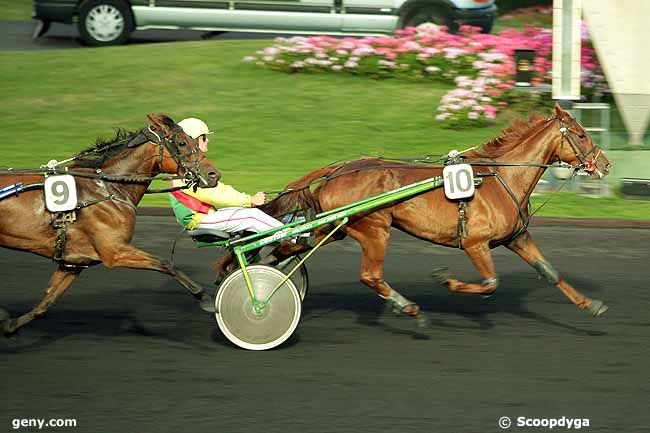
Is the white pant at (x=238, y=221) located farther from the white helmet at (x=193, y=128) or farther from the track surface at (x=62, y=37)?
the track surface at (x=62, y=37)

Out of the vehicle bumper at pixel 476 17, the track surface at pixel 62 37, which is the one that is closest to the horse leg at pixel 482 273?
the vehicle bumper at pixel 476 17

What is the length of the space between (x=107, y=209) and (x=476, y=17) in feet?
40.1

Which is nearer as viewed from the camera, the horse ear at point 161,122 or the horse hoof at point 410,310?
the horse ear at point 161,122

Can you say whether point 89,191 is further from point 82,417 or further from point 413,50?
point 413,50

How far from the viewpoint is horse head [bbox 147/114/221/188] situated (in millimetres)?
6977

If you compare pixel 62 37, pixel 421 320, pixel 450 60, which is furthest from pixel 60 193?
pixel 62 37

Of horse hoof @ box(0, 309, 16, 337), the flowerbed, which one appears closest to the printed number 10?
horse hoof @ box(0, 309, 16, 337)

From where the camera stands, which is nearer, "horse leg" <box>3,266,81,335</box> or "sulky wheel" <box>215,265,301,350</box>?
"sulky wheel" <box>215,265,301,350</box>

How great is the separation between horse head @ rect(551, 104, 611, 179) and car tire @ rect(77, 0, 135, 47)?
1183 cm

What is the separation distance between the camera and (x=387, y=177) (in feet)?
24.4

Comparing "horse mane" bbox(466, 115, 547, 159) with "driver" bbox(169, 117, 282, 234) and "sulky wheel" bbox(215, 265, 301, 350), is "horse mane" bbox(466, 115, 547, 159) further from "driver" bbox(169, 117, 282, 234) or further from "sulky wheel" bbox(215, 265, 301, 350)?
"sulky wheel" bbox(215, 265, 301, 350)

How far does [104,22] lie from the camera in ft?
60.5

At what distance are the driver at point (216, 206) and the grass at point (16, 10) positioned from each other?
53.4 feet

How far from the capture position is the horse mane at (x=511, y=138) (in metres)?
7.66
